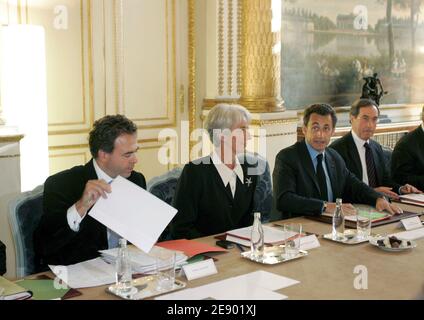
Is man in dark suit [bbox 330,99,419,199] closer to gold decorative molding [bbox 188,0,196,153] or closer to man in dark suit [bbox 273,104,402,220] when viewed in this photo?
man in dark suit [bbox 273,104,402,220]

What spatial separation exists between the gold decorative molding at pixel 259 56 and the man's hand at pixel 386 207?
114 inches

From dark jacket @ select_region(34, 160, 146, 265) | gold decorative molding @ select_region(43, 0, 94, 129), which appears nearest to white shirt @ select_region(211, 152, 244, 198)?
dark jacket @ select_region(34, 160, 146, 265)

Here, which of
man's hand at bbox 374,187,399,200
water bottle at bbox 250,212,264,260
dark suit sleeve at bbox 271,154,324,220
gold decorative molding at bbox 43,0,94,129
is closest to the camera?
water bottle at bbox 250,212,264,260

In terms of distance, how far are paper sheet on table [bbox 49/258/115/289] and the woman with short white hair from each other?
31.5 inches

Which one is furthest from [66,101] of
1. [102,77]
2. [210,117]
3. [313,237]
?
[313,237]

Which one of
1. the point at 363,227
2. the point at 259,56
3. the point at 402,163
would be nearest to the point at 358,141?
the point at 402,163

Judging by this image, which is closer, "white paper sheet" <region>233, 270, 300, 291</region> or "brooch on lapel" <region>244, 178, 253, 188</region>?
"white paper sheet" <region>233, 270, 300, 291</region>

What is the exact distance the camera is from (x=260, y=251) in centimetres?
233

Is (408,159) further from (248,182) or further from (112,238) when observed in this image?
(112,238)

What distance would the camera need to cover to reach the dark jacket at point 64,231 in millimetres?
2418

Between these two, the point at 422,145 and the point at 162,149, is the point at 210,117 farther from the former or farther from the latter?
the point at 162,149

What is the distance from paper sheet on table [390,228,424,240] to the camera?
264cm

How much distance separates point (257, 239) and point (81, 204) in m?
0.70
